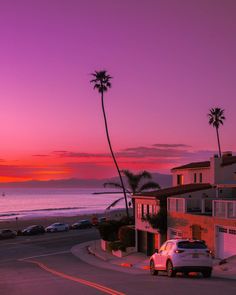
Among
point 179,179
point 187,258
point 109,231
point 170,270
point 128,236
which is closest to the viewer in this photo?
point 187,258

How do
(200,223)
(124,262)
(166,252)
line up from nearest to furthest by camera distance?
(166,252) < (200,223) < (124,262)

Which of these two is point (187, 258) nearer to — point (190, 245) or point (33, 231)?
point (190, 245)

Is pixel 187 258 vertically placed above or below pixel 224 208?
below

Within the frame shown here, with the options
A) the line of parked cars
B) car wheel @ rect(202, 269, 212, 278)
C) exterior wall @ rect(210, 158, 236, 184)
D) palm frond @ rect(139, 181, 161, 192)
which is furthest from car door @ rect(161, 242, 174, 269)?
the line of parked cars

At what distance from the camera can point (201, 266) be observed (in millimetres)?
24172

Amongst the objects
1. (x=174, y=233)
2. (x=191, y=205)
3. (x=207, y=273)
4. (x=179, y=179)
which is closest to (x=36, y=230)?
(x=179, y=179)

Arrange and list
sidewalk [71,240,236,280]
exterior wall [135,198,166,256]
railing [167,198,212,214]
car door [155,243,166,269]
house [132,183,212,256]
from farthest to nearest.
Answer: exterior wall [135,198,166,256] < house [132,183,212,256] < railing [167,198,212,214] < sidewalk [71,240,236,280] < car door [155,243,166,269]

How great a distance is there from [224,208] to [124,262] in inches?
478

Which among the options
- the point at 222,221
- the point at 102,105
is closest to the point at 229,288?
the point at 222,221

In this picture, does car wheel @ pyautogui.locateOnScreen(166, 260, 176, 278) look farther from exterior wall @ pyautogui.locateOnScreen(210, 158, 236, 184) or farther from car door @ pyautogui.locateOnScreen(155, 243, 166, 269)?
exterior wall @ pyautogui.locateOnScreen(210, 158, 236, 184)

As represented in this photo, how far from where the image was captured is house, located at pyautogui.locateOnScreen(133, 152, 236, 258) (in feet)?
113

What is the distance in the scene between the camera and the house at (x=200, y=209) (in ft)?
113

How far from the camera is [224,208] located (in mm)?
34250

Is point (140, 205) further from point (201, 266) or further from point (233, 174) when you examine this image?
point (201, 266)
